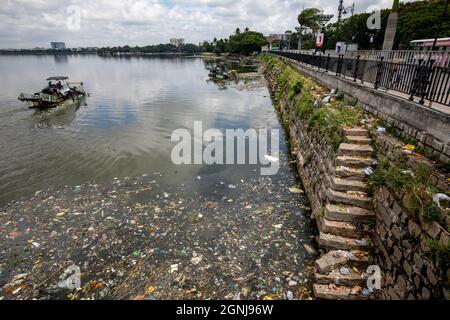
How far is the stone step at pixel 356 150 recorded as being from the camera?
20.1 feet

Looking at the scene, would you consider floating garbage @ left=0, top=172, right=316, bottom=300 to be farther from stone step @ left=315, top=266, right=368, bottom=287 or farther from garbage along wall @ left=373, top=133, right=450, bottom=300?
garbage along wall @ left=373, top=133, right=450, bottom=300

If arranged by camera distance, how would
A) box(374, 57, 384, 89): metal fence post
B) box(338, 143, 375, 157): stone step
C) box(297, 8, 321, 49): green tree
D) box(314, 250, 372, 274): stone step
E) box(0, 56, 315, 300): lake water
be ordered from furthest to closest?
box(297, 8, 321, 49): green tree, box(374, 57, 384, 89): metal fence post, box(338, 143, 375, 157): stone step, box(0, 56, 315, 300): lake water, box(314, 250, 372, 274): stone step

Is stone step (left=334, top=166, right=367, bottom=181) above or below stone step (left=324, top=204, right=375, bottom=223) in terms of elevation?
above

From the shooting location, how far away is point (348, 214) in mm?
5309

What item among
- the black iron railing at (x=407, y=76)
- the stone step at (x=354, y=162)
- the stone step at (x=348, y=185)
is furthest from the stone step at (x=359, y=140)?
the black iron railing at (x=407, y=76)

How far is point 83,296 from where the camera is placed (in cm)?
486

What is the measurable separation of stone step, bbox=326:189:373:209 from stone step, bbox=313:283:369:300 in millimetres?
1773

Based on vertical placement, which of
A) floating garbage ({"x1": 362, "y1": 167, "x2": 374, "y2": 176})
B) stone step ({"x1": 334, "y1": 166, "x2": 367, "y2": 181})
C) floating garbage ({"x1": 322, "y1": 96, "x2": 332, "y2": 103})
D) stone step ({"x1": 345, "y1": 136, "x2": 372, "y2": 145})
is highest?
floating garbage ({"x1": 322, "y1": 96, "x2": 332, "y2": 103})

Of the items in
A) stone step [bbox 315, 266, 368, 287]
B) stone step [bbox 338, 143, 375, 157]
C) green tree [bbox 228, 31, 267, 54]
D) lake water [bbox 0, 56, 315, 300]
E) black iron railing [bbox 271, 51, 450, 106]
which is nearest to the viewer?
stone step [bbox 315, 266, 368, 287]

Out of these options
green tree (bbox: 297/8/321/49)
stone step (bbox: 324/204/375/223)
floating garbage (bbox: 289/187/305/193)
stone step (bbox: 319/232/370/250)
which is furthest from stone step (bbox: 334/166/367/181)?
green tree (bbox: 297/8/321/49)

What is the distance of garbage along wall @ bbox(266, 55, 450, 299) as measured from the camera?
3414 mm

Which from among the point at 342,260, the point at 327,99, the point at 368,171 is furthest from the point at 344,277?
the point at 327,99

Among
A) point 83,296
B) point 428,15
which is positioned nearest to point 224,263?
point 83,296

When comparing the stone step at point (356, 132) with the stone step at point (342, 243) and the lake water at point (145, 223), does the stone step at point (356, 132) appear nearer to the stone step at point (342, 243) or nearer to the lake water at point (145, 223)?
the lake water at point (145, 223)
